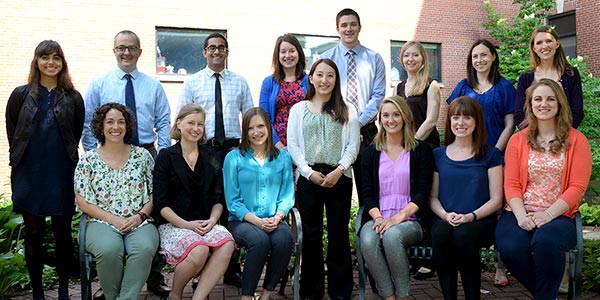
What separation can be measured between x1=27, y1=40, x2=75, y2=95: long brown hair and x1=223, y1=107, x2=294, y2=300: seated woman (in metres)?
1.48

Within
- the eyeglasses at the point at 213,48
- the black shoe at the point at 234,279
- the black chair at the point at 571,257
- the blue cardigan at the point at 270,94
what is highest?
the eyeglasses at the point at 213,48

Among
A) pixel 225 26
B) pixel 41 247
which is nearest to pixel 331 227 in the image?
pixel 41 247

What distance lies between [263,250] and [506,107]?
2.50 metres

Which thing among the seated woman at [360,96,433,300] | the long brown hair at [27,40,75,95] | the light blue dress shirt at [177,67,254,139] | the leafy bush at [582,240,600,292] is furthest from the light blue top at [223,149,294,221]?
the leafy bush at [582,240,600,292]

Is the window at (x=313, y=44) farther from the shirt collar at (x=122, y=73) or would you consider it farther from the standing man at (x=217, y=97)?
the shirt collar at (x=122, y=73)

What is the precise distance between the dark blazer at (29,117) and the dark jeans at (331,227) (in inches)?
76.0

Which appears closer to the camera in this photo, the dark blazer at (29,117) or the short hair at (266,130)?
the dark blazer at (29,117)

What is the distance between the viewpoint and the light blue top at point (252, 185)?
4.29m

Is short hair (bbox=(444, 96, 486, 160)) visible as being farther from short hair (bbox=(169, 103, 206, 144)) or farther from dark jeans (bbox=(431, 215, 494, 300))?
short hair (bbox=(169, 103, 206, 144))

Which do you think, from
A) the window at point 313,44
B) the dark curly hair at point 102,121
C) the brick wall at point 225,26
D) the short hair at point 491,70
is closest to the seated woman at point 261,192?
the dark curly hair at point 102,121

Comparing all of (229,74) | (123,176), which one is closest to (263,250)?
(123,176)

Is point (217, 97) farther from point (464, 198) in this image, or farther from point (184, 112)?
point (464, 198)

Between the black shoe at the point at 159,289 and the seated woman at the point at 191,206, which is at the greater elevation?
the seated woman at the point at 191,206

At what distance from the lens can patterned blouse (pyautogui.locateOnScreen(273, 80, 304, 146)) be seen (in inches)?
187
